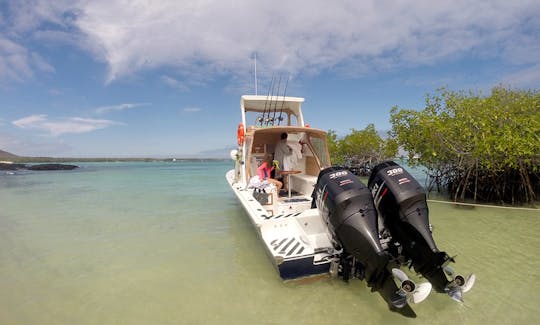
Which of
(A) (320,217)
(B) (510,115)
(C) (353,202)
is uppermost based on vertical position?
(B) (510,115)

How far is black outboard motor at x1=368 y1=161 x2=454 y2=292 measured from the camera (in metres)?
2.57

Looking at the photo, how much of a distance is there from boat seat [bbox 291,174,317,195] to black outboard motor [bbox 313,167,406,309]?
2678 mm

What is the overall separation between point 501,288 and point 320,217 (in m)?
2.41

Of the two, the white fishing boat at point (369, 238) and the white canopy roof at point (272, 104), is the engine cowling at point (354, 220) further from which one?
the white canopy roof at point (272, 104)

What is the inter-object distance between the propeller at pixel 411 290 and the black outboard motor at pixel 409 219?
0.40m

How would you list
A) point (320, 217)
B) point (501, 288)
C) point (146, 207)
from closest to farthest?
point (501, 288), point (320, 217), point (146, 207)

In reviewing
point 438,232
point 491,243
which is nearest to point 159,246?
point 438,232

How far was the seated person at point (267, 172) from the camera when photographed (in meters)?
5.68

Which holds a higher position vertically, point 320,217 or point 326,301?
point 320,217

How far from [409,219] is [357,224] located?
64 cm

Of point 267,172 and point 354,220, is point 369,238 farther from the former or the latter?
point 267,172

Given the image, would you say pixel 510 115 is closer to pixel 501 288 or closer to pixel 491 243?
pixel 491 243

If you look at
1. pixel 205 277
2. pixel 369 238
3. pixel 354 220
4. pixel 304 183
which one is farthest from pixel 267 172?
pixel 369 238

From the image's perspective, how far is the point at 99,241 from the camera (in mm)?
5543
